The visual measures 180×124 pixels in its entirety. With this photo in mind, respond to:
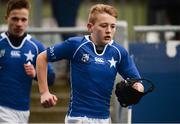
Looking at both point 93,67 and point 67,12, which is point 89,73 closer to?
point 93,67

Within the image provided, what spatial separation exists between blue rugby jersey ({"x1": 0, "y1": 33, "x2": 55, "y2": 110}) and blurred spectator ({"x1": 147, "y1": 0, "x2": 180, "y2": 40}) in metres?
5.44

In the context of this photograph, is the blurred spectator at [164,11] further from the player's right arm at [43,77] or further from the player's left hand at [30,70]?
the player's right arm at [43,77]

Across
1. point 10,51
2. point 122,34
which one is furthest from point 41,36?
point 10,51

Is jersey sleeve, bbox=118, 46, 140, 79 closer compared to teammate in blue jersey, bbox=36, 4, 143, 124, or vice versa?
teammate in blue jersey, bbox=36, 4, 143, 124

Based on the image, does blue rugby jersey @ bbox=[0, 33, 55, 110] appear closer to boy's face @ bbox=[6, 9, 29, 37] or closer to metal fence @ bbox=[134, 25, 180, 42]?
boy's face @ bbox=[6, 9, 29, 37]

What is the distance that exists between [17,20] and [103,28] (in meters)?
1.17

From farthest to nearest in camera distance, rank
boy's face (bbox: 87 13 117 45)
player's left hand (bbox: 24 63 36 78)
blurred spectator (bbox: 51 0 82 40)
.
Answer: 1. blurred spectator (bbox: 51 0 82 40)
2. player's left hand (bbox: 24 63 36 78)
3. boy's face (bbox: 87 13 117 45)

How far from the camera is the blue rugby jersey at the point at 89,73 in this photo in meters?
6.04

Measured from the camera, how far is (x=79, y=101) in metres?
6.05

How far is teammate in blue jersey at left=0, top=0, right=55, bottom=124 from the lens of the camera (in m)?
6.83

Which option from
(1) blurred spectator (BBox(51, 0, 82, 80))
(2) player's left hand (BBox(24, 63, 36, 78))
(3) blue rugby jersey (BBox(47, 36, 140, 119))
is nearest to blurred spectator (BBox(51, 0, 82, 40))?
(1) blurred spectator (BBox(51, 0, 82, 80))

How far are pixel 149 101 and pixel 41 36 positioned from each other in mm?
2025

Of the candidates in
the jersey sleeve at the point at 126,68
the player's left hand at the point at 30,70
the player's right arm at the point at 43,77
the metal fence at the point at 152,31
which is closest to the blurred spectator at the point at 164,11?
the metal fence at the point at 152,31

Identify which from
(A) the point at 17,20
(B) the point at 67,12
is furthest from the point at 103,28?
(B) the point at 67,12
